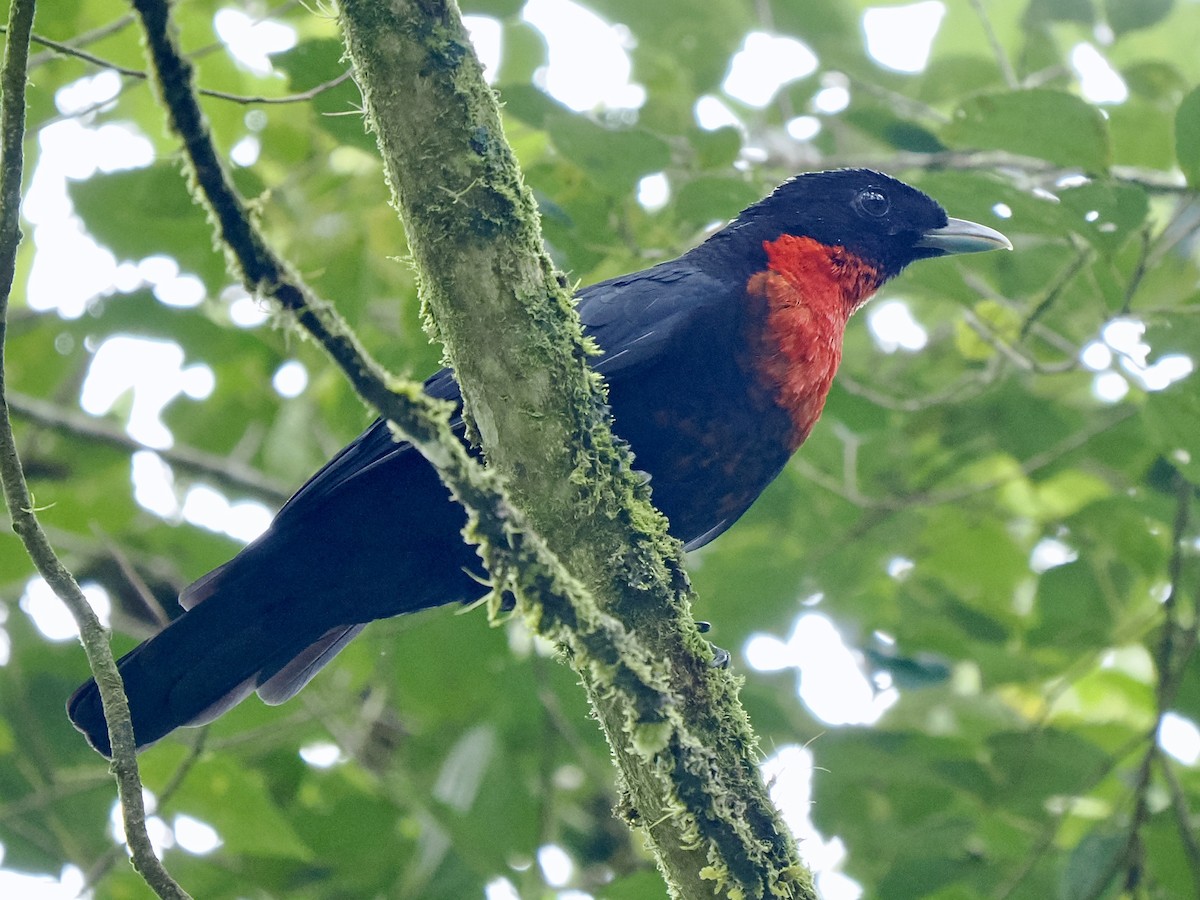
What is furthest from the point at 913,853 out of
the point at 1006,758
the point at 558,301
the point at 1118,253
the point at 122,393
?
the point at 122,393

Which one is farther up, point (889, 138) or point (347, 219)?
point (347, 219)

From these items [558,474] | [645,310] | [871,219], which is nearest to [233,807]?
[645,310]

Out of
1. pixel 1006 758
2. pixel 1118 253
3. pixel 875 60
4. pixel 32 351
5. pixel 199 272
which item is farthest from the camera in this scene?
pixel 32 351

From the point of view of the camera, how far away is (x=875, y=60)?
16.4ft

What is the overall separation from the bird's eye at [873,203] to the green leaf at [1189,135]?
1169 millimetres

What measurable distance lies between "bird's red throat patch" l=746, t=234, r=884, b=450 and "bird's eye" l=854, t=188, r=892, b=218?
0.21 metres

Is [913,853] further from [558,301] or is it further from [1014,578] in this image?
[558,301]

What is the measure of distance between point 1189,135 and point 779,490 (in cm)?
181

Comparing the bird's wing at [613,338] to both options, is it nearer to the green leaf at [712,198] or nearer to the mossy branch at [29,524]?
the green leaf at [712,198]

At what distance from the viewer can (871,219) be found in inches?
175

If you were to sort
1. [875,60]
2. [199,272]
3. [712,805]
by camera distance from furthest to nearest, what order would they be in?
[875,60], [199,272], [712,805]

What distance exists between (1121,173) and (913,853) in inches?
84.2

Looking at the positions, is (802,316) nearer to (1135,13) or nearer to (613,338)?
(613,338)

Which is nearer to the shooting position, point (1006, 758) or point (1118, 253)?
point (1118, 253)
